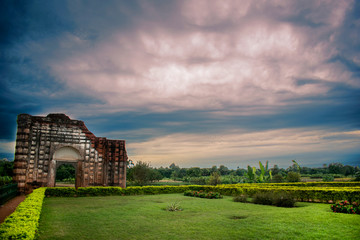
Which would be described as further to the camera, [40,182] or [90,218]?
[40,182]

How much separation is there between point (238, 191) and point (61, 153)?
48.1 feet

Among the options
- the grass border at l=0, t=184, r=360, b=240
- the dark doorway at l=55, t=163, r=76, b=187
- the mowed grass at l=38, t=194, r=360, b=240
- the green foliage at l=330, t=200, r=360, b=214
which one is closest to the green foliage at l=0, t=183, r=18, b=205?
the grass border at l=0, t=184, r=360, b=240

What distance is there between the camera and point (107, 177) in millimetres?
22047

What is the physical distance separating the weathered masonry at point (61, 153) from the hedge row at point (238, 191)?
2.16 meters

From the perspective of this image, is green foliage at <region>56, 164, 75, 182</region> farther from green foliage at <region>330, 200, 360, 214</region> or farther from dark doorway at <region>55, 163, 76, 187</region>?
green foliage at <region>330, 200, 360, 214</region>

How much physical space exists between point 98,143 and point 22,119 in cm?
611

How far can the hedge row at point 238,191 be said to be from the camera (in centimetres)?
1416

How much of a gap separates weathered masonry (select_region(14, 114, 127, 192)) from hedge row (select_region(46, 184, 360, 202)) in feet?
7.08

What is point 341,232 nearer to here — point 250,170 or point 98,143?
point 98,143

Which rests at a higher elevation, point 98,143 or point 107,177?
point 98,143


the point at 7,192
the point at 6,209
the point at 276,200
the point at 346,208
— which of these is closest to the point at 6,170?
the point at 7,192

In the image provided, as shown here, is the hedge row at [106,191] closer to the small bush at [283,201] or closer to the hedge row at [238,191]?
the hedge row at [238,191]

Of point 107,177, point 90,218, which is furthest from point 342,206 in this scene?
point 107,177

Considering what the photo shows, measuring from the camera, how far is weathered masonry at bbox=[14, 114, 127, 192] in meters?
19.0
